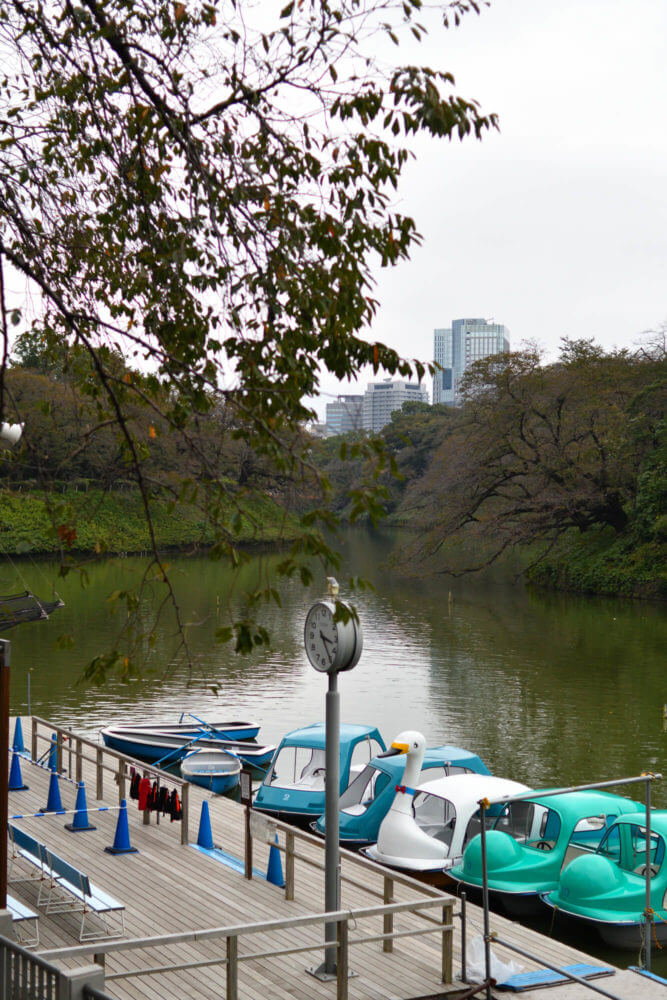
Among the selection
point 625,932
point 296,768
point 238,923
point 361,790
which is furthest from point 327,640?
point 296,768

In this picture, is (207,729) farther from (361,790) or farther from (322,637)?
(322,637)

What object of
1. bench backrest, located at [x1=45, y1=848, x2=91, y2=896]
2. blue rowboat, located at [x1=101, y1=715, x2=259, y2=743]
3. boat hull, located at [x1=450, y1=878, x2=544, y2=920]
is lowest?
boat hull, located at [x1=450, y1=878, x2=544, y2=920]

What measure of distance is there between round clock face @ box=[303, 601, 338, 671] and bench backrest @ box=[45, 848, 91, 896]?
294 cm

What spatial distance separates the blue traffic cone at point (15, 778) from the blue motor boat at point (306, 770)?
3.78 metres

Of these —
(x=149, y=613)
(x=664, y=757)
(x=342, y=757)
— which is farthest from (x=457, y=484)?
(x=342, y=757)

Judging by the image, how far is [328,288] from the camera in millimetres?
7559

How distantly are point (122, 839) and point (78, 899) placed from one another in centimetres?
332

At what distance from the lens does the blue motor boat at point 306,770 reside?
17.3 m

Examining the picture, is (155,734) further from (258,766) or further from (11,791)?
(11,791)

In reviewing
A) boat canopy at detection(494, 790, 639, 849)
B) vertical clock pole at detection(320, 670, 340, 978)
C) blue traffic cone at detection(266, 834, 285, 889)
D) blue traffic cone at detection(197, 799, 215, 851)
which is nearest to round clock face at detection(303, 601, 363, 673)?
vertical clock pole at detection(320, 670, 340, 978)

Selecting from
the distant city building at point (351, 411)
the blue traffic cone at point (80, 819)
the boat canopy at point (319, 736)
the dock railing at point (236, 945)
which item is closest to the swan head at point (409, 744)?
the boat canopy at point (319, 736)

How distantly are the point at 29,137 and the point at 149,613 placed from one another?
33.1 metres

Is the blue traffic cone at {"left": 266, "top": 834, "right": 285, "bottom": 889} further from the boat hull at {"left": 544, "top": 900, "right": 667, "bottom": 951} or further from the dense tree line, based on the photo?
the dense tree line

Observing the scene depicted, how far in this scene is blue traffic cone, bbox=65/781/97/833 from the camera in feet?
46.6
